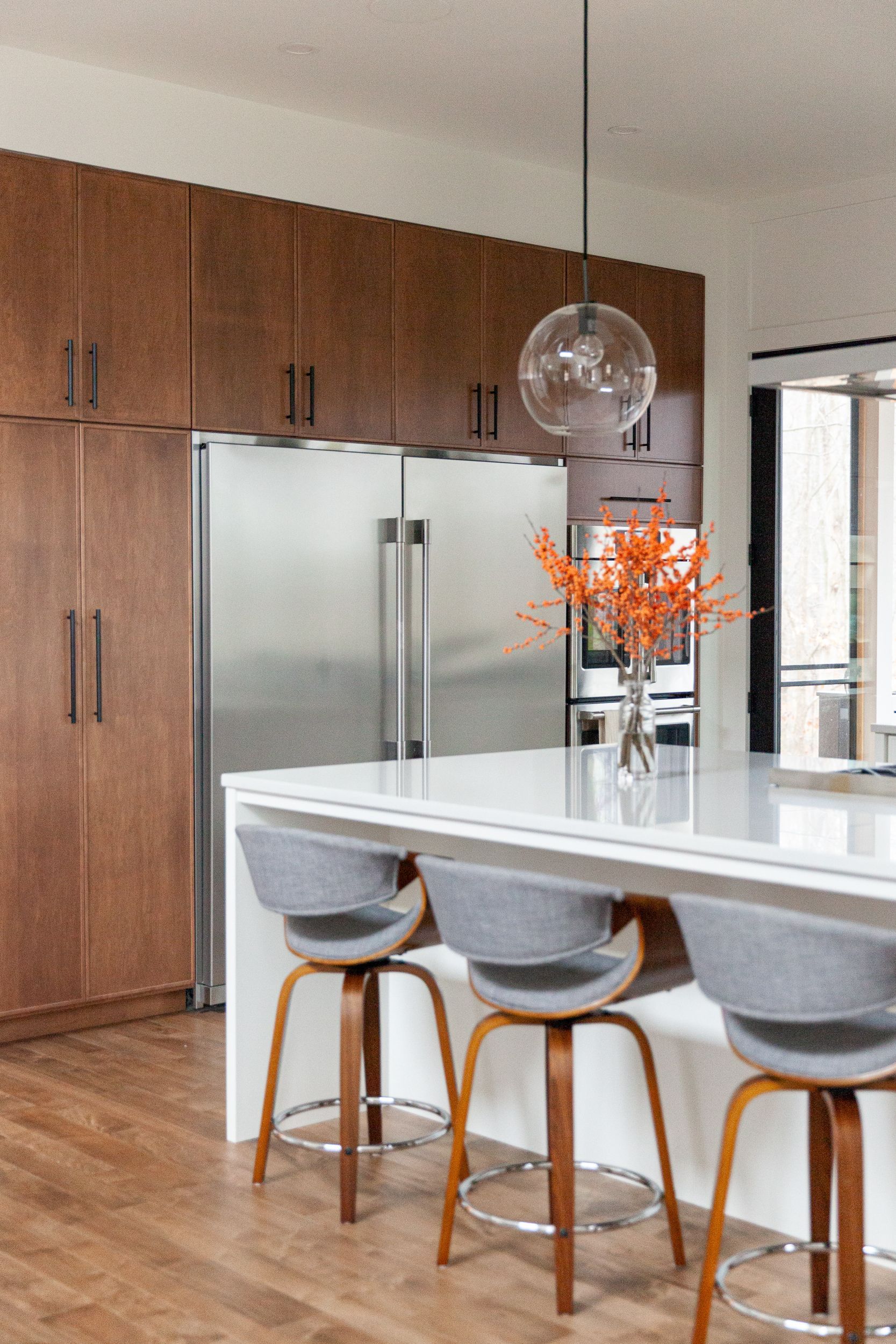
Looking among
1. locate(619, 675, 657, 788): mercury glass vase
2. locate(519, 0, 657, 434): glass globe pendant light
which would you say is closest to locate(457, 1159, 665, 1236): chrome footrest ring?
locate(619, 675, 657, 788): mercury glass vase

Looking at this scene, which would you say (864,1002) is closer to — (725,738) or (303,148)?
(303,148)

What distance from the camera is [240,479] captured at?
4.85m

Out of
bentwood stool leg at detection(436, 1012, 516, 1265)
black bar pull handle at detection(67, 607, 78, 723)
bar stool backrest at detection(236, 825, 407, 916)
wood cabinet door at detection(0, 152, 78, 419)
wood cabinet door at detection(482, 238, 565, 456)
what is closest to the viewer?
bentwood stool leg at detection(436, 1012, 516, 1265)

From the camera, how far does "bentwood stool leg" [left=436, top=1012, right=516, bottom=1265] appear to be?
2.81m

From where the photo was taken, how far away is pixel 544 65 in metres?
4.68

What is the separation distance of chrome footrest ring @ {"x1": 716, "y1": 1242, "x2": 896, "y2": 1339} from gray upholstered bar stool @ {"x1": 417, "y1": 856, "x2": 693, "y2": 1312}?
25 cm

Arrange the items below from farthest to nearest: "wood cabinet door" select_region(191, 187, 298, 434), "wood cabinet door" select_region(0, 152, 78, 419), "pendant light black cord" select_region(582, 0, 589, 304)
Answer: "wood cabinet door" select_region(191, 187, 298, 434), "wood cabinet door" select_region(0, 152, 78, 419), "pendant light black cord" select_region(582, 0, 589, 304)

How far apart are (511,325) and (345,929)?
297 cm

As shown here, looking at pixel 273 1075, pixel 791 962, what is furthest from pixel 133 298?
pixel 791 962

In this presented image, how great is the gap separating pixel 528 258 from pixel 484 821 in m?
3.25

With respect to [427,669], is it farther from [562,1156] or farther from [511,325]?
[562,1156]

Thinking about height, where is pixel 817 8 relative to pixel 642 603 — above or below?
above

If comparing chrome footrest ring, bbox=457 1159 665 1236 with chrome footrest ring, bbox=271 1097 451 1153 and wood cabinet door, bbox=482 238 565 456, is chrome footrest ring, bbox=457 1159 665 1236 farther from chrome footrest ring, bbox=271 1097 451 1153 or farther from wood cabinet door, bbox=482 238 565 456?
wood cabinet door, bbox=482 238 565 456

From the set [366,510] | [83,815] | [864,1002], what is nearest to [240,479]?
[366,510]
